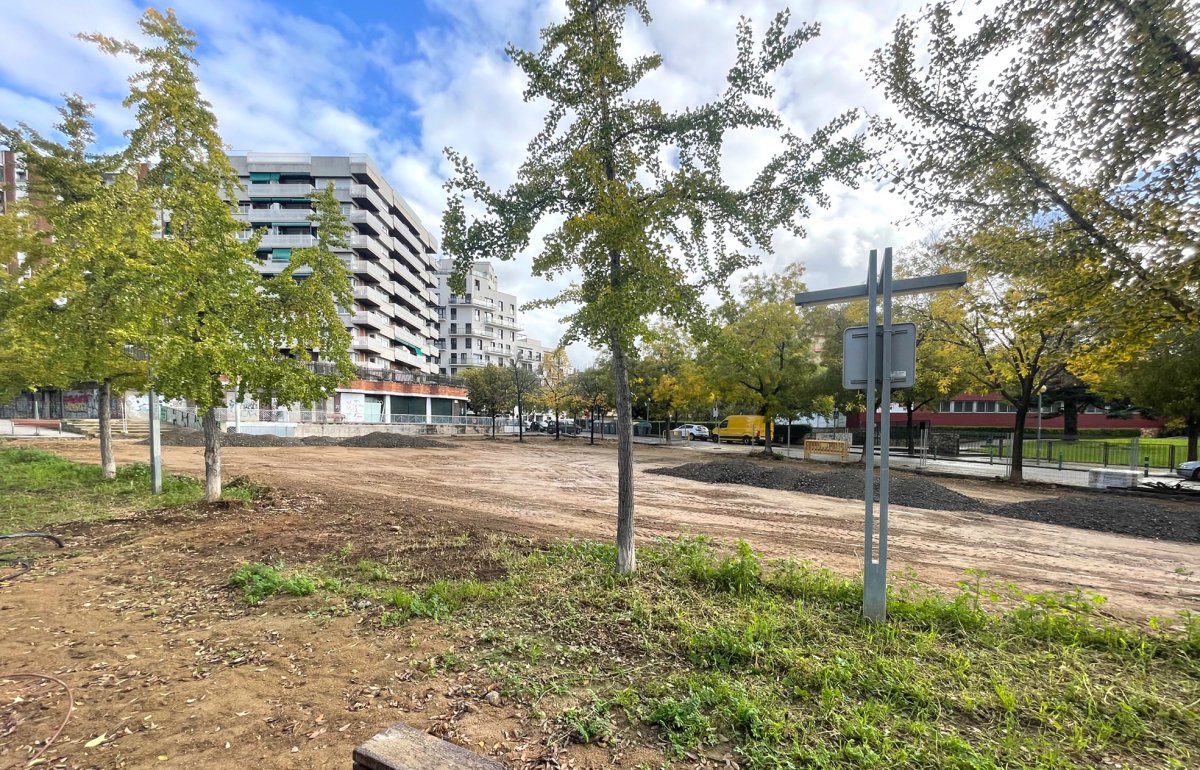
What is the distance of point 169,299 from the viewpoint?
825cm

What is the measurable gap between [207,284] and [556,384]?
3458cm

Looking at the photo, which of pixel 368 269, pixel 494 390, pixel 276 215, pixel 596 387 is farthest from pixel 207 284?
pixel 276 215

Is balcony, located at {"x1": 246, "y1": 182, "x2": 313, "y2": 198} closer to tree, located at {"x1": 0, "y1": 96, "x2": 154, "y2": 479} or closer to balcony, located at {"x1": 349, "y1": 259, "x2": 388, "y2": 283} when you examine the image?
balcony, located at {"x1": 349, "y1": 259, "x2": 388, "y2": 283}

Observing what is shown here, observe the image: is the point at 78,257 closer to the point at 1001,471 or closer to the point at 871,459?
the point at 871,459

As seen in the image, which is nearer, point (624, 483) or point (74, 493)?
point (624, 483)

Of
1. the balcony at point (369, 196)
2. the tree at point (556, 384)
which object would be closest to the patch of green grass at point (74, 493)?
the tree at point (556, 384)

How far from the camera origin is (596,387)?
40594 mm

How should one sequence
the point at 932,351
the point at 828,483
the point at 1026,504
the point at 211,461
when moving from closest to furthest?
the point at 211,461 → the point at 1026,504 → the point at 828,483 → the point at 932,351

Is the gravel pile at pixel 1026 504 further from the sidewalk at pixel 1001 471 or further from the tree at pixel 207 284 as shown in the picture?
the tree at pixel 207 284

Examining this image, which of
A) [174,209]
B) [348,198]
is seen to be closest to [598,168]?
[174,209]

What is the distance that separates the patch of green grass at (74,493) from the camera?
880cm

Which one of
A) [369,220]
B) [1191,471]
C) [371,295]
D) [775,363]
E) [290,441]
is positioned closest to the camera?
[1191,471]

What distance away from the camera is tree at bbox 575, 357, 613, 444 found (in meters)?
38.8

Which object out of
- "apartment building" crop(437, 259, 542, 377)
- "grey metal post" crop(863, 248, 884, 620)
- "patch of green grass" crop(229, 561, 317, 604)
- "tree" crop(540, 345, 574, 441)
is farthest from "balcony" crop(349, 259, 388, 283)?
"grey metal post" crop(863, 248, 884, 620)
